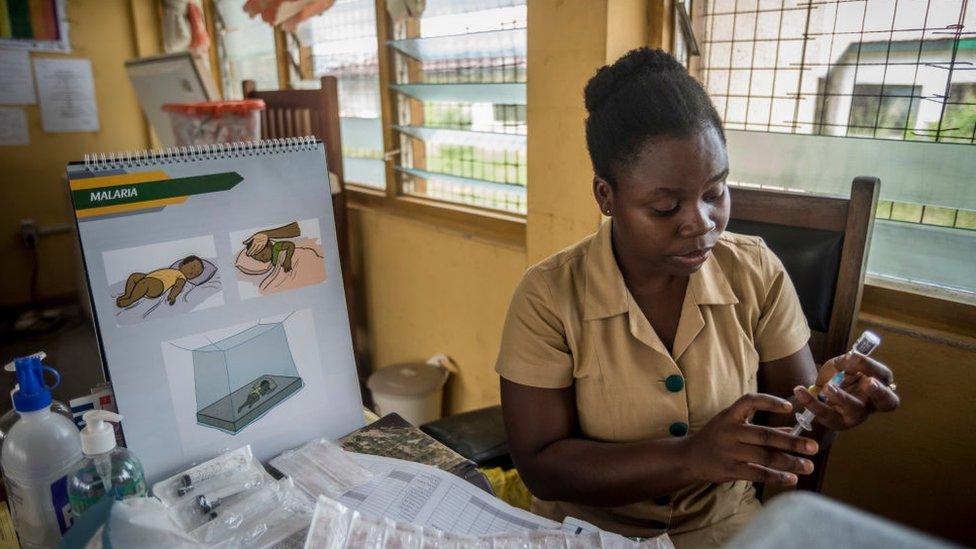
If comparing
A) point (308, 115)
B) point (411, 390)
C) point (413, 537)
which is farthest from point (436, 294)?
point (413, 537)

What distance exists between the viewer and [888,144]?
58.4 inches

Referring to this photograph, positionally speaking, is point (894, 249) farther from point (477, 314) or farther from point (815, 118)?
point (477, 314)

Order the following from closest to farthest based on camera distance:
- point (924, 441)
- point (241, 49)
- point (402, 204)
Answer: point (924, 441) → point (402, 204) → point (241, 49)

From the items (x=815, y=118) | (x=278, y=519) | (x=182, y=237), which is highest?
(x=815, y=118)

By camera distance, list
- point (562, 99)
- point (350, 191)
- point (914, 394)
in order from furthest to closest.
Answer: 1. point (350, 191)
2. point (562, 99)
3. point (914, 394)

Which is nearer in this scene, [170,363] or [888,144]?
[170,363]

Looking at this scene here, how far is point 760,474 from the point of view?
2.96ft

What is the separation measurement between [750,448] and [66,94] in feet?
14.3

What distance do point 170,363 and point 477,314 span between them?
63.3 inches

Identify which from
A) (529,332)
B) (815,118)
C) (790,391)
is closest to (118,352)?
(529,332)

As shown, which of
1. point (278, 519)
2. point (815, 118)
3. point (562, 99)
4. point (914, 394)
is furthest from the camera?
point (562, 99)

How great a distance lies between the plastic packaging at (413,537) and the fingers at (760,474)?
0.16 meters

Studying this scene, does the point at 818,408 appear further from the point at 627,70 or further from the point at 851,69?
the point at 851,69

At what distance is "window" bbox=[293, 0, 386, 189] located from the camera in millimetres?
2836
